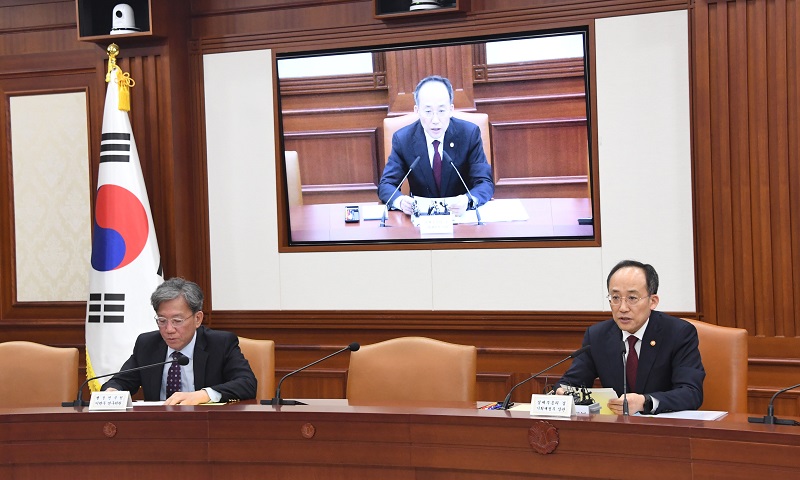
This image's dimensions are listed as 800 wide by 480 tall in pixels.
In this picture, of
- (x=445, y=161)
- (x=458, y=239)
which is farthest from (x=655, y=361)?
(x=445, y=161)

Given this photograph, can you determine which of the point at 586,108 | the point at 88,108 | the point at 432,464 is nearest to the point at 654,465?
the point at 432,464

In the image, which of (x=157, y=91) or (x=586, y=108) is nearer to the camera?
(x=586, y=108)

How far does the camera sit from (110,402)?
3219mm

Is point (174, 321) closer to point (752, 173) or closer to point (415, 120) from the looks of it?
point (415, 120)

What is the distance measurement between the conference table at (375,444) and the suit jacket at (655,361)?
0.50 meters

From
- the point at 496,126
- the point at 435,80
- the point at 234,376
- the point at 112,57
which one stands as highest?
the point at 112,57

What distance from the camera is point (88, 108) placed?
5.67 metres

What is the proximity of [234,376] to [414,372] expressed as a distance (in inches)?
26.1

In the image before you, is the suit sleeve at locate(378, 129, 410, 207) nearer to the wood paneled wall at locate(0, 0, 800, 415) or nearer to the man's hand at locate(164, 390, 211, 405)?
the wood paneled wall at locate(0, 0, 800, 415)

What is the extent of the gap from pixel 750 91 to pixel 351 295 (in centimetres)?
221

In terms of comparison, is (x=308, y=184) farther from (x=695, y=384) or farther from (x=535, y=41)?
(x=695, y=384)

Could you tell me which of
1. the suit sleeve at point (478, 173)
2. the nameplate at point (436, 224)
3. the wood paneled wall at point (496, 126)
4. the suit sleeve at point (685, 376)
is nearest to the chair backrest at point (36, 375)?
the wood paneled wall at point (496, 126)

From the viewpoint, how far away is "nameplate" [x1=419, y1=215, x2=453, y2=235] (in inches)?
202

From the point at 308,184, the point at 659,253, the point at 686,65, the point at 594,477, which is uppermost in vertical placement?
the point at 686,65
